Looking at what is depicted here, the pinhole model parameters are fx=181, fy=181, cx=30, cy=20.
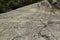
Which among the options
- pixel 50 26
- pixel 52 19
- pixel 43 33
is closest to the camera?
pixel 43 33

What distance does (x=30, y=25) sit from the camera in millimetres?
3014

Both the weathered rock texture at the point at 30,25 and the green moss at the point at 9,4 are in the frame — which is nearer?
the weathered rock texture at the point at 30,25

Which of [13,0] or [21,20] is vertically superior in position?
[21,20]

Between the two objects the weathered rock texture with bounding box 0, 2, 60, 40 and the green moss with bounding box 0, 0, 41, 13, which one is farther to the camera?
the green moss with bounding box 0, 0, 41, 13

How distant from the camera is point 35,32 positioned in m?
2.80

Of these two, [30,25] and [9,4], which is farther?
[9,4]

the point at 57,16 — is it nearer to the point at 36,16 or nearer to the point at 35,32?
the point at 36,16

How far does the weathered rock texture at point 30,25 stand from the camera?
272 centimetres

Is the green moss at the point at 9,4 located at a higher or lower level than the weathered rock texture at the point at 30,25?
lower

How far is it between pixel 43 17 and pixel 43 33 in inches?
24.4

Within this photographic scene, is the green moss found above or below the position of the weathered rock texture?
below

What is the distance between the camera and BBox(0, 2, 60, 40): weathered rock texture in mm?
2719

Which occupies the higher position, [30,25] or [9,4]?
[30,25]

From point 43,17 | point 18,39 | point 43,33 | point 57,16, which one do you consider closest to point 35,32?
point 43,33
